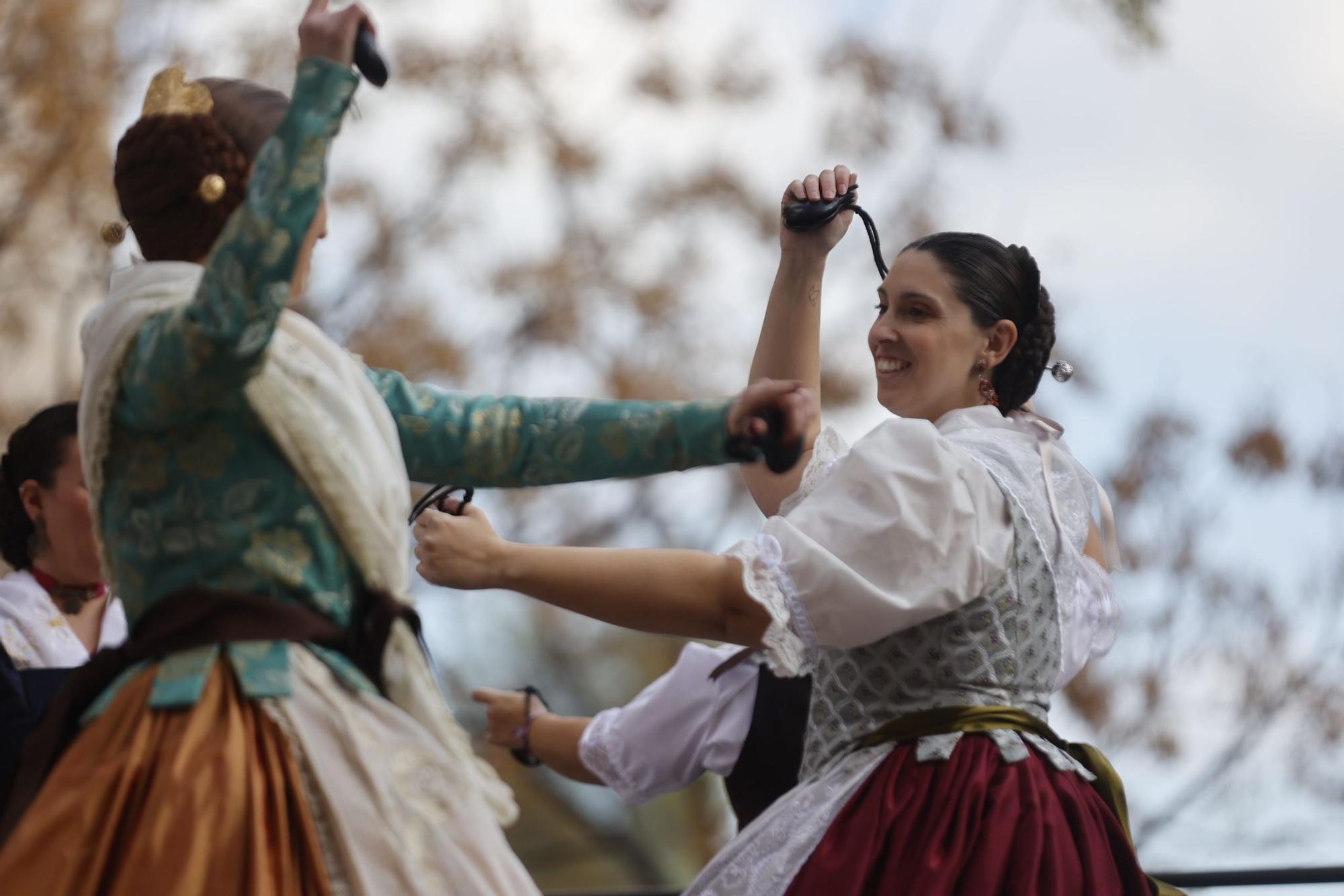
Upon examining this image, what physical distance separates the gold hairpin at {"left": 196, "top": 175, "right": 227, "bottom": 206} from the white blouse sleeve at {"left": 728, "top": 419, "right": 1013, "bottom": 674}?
86cm

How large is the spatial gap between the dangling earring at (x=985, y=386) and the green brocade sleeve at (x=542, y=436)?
3.23 ft

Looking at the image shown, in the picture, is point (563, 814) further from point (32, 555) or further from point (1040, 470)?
point (1040, 470)

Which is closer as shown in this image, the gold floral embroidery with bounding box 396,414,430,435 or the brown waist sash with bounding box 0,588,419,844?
the brown waist sash with bounding box 0,588,419,844

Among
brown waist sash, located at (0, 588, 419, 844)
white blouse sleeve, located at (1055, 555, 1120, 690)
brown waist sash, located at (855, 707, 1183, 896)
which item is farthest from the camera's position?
white blouse sleeve, located at (1055, 555, 1120, 690)

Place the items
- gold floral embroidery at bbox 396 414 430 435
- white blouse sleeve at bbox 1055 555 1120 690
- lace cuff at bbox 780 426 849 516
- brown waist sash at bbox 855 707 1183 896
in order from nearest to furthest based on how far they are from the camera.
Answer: gold floral embroidery at bbox 396 414 430 435, brown waist sash at bbox 855 707 1183 896, lace cuff at bbox 780 426 849 516, white blouse sleeve at bbox 1055 555 1120 690

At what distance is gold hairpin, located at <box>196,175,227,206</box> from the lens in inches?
72.1

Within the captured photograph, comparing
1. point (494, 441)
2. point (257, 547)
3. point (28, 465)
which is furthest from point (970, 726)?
point (28, 465)

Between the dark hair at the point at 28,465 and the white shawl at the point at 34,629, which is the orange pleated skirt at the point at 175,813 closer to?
the white shawl at the point at 34,629

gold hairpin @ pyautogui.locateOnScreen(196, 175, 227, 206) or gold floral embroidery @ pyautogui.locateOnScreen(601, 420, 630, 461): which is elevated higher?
gold hairpin @ pyautogui.locateOnScreen(196, 175, 227, 206)

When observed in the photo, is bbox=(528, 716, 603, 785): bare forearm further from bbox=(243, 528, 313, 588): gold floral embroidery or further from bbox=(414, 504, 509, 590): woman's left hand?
bbox=(243, 528, 313, 588): gold floral embroidery

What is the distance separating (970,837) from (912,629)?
0.31 meters

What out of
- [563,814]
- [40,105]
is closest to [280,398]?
[40,105]

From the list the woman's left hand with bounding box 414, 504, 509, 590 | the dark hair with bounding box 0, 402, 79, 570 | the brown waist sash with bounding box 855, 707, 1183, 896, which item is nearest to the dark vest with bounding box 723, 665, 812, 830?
the brown waist sash with bounding box 855, 707, 1183, 896

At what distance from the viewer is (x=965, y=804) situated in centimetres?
227
